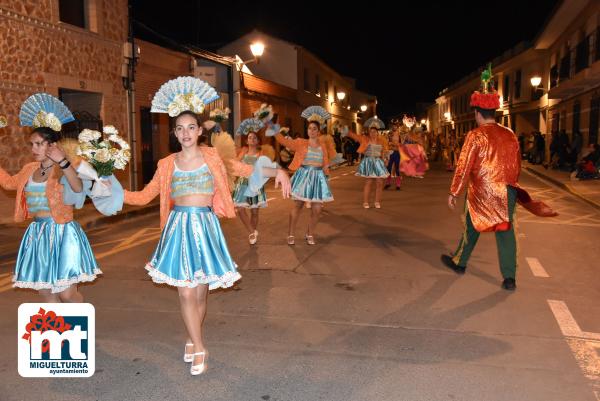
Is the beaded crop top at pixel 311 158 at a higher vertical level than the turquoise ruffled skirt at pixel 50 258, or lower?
higher

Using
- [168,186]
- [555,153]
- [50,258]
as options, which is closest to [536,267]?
[168,186]

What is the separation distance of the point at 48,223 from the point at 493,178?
14.6ft

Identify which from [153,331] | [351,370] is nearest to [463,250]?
[351,370]

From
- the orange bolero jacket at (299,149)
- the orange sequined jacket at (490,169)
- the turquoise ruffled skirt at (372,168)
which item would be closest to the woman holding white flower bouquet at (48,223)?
the orange sequined jacket at (490,169)

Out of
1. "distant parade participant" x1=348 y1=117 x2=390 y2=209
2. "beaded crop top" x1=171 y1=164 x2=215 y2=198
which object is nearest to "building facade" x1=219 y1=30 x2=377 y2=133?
"distant parade participant" x1=348 y1=117 x2=390 y2=209

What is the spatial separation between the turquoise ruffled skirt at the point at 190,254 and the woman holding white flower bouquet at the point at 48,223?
76cm

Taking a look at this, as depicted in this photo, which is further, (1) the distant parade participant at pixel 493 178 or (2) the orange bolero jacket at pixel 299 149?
(2) the orange bolero jacket at pixel 299 149

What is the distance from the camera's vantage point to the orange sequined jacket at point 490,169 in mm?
6121

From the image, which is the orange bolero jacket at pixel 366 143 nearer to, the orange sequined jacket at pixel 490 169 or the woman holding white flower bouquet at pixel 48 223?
the orange sequined jacket at pixel 490 169

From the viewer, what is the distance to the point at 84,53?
13898mm

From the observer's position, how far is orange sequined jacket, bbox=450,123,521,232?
6121 mm

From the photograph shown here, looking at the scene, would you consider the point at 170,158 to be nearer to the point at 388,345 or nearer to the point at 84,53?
the point at 388,345

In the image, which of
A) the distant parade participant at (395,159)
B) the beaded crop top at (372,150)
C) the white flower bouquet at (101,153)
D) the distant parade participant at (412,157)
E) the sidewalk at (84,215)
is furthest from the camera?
the distant parade participant at (395,159)

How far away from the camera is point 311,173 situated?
852 cm
